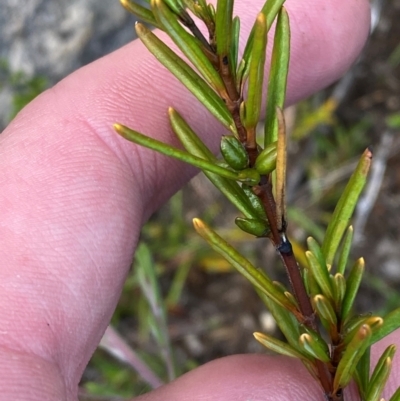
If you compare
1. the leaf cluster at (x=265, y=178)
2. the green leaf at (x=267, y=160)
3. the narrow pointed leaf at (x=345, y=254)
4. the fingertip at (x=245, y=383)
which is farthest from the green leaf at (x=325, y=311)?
the fingertip at (x=245, y=383)

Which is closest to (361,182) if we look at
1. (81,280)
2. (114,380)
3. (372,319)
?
(372,319)

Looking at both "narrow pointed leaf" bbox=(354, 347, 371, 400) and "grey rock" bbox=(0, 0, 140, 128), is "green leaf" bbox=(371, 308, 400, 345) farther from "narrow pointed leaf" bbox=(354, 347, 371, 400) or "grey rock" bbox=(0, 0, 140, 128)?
"grey rock" bbox=(0, 0, 140, 128)

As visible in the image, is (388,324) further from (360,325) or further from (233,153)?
(233,153)

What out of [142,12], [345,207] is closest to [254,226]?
[345,207]

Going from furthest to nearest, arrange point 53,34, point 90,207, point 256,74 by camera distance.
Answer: point 53,34
point 90,207
point 256,74

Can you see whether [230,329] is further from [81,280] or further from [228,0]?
[228,0]

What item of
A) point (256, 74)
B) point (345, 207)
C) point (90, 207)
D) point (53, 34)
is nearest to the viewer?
point (256, 74)

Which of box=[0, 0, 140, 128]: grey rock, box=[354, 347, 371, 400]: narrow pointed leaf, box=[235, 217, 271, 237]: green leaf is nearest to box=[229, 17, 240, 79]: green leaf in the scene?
box=[235, 217, 271, 237]: green leaf
